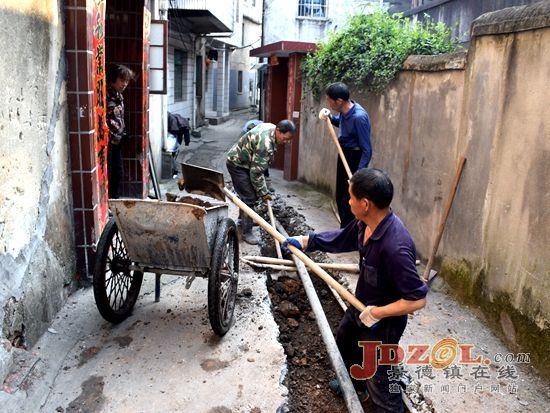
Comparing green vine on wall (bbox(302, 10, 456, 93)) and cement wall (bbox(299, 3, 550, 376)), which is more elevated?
green vine on wall (bbox(302, 10, 456, 93))

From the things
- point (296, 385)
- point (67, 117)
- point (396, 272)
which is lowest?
point (296, 385)

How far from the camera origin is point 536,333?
3.71m

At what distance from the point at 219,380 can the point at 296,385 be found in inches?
24.1

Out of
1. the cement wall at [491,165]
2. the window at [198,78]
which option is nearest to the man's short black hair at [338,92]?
the cement wall at [491,165]

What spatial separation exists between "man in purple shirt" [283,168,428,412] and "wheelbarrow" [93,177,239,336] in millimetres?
970

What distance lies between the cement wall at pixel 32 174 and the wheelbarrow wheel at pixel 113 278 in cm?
42

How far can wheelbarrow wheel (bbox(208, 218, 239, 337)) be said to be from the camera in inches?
142

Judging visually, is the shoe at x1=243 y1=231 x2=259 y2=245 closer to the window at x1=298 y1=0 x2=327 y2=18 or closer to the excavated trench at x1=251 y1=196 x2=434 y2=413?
the excavated trench at x1=251 y1=196 x2=434 y2=413

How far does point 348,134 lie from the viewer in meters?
6.01

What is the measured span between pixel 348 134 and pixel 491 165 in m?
1.90

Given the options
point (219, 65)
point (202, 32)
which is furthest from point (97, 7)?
point (219, 65)

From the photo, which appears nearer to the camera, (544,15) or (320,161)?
(544,15)

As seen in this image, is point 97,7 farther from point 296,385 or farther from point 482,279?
point 482,279

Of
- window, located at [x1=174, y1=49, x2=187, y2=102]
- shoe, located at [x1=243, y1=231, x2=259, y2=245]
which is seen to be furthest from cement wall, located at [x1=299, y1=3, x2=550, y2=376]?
window, located at [x1=174, y1=49, x2=187, y2=102]
